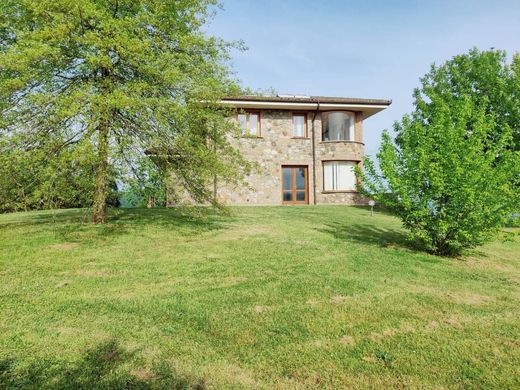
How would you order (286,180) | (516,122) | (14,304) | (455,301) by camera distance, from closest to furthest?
(14,304) < (455,301) < (516,122) < (286,180)

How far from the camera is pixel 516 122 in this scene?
1980cm

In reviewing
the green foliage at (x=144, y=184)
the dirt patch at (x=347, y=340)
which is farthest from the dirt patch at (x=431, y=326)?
→ the green foliage at (x=144, y=184)

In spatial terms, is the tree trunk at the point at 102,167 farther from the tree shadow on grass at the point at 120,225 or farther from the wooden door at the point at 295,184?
the wooden door at the point at 295,184

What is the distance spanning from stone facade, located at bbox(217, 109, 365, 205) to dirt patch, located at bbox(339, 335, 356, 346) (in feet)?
54.8

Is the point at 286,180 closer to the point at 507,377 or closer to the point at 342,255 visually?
the point at 342,255

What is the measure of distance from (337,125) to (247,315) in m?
18.5

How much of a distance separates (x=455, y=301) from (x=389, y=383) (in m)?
3.15

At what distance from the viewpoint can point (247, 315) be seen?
5211mm

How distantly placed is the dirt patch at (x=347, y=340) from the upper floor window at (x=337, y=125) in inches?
730

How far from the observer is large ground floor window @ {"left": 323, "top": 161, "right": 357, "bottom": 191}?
2181 centimetres

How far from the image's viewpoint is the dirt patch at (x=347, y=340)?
14.6 ft

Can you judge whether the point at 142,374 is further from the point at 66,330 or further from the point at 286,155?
the point at 286,155

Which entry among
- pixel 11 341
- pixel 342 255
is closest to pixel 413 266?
pixel 342 255

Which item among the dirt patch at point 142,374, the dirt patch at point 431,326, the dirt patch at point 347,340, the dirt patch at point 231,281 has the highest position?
the dirt patch at point 231,281
